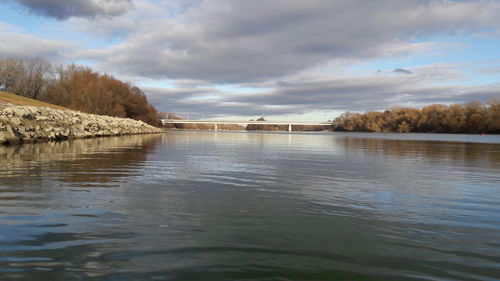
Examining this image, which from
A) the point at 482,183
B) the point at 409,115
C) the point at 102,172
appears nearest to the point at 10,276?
the point at 102,172

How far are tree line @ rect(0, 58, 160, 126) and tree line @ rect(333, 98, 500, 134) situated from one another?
110047mm

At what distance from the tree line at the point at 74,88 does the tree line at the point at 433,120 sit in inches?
4333

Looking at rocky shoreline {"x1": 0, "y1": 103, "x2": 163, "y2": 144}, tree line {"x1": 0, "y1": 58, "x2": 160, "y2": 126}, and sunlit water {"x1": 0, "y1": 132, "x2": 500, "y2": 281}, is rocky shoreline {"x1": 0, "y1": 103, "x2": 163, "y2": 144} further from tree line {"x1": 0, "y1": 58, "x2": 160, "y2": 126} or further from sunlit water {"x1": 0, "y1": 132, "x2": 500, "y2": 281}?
tree line {"x1": 0, "y1": 58, "x2": 160, "y2": 126}

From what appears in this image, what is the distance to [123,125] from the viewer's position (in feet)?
185

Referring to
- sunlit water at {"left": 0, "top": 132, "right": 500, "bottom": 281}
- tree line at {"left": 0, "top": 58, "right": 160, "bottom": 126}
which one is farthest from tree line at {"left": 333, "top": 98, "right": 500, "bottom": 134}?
sunlit water at {"left": 0, "top": 132, "right": 500, "bottom": 281}

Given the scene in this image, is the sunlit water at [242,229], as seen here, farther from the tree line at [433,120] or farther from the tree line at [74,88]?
the tree line at [433,120]

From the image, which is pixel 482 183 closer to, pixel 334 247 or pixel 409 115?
pixel 334 247

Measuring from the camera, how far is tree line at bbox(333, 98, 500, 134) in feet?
378

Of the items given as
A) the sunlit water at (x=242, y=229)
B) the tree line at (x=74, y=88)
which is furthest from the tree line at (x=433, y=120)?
the sunlit water at (x=242, y=229)

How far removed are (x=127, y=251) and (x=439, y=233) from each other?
5071mm

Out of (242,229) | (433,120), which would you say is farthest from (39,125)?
(433,120)

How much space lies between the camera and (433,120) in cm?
13550

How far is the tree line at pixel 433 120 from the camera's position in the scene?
115312 millimetres

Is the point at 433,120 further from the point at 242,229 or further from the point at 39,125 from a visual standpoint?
the point at 242,229
